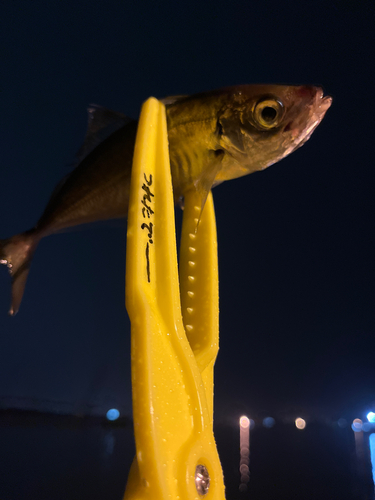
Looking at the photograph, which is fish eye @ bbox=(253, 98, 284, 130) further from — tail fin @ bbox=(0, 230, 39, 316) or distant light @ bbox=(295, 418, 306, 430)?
distant light @ bbox=(295, 418, 306, 430)

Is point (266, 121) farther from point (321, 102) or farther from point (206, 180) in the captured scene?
point (206, 180)

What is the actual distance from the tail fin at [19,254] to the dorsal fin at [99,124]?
1.75 feet

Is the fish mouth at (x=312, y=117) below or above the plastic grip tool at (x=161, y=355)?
above

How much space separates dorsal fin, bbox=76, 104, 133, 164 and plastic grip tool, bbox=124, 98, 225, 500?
0.59 meters

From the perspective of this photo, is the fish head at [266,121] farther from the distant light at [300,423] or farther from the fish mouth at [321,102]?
the distant light at [300,423]

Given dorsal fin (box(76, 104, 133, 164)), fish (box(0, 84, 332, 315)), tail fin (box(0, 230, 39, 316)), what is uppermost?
dorsal fin (box(76, 104, 133, 164))

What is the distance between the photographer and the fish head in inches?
51.6

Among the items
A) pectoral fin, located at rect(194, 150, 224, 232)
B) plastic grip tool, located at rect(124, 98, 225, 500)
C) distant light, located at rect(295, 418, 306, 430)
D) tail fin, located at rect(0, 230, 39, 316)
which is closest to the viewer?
plastic grip tool, located at rect(124, 98, 225, 500)

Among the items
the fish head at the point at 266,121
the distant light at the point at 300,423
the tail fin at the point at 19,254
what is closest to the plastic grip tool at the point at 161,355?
the fish head at the point at 266,121

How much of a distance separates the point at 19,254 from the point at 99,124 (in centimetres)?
78

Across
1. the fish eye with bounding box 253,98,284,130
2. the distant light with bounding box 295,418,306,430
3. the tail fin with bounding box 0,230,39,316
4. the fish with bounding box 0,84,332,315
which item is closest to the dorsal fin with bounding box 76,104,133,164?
the fish with bounding box 0,84,332,315

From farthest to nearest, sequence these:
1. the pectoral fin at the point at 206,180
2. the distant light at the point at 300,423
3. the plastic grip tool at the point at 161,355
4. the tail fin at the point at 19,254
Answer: the distant light at the point at 300,423 → the tail fin at the point at 19,254 → the pectoral fin at the point at 206,180 → the plastic grip tool at the point at 161,355

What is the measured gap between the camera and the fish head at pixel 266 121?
51.6 inches

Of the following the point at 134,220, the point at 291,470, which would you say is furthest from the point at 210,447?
the point at 291,470
